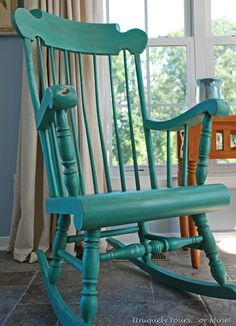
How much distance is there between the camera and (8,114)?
1748 millimetres

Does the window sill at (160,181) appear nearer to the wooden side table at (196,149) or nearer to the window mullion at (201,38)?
the wooden side table at (196,149)

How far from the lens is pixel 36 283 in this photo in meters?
1.25

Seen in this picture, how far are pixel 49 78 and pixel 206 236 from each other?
109 centimetres

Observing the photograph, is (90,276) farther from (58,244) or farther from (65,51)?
(65,51)

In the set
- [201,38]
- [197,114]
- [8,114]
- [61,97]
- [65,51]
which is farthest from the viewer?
[201,38]

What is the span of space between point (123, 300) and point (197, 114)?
687 millimetres

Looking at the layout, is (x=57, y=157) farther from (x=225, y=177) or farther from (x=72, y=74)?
(x=225, y=177)

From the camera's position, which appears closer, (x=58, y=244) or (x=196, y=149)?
(x=58, y=244)

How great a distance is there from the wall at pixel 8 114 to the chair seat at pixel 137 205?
3.16 feet

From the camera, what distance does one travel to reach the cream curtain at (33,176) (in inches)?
60.4

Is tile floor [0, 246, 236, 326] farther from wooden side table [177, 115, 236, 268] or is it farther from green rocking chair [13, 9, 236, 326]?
wooden side table [177, 115, 236, 268]

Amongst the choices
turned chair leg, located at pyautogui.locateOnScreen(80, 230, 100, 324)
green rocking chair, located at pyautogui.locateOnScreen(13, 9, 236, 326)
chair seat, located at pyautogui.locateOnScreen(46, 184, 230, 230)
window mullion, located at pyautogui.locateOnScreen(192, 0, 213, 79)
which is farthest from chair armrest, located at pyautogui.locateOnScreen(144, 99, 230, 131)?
window mullion, located at pyautogui.locateOnScreen(192, 0, 213, 79)

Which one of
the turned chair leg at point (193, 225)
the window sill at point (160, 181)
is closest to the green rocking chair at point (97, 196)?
the turned chair leg at point (193, 225)

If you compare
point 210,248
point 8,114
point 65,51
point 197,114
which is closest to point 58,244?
point 210,248
